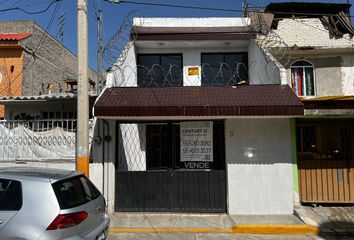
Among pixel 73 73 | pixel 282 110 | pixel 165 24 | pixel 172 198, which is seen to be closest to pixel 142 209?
pixel 172 198

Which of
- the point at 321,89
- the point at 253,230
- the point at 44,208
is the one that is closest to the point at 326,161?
the point at 253,230

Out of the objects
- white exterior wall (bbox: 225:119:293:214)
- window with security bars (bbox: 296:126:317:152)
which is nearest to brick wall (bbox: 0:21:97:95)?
white exterior wall (bbox: 225:119:293:214)

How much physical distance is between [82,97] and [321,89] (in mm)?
9227

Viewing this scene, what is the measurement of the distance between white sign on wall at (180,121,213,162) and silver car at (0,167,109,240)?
4347mm

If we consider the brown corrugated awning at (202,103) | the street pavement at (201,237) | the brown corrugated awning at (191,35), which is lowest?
the street pavement at (201,237)

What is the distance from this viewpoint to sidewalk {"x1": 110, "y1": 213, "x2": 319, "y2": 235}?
757cm

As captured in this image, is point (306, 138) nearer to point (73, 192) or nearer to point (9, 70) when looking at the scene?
point (73, 192)

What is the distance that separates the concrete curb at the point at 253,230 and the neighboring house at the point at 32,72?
5.11 metres

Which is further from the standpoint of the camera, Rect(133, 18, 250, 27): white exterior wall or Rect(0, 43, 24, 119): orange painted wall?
Rect(0, 43, 24, 119): orange painted wall

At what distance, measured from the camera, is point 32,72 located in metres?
15.9

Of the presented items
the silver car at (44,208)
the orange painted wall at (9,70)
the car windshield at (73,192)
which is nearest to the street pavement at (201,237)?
the car windshield at (73,192)

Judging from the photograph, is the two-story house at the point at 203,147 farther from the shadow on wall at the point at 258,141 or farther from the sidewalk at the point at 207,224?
the sidewalk at the point at 207,224

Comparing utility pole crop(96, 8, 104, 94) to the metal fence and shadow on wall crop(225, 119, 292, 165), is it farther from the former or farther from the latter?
shadow on wall crop(225, 119, 292, 165)

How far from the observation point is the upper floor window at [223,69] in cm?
1214
